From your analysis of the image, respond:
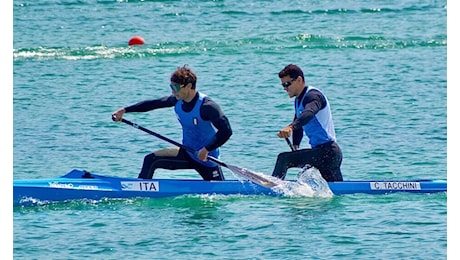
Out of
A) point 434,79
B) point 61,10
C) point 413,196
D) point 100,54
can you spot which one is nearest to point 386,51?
point 434,79

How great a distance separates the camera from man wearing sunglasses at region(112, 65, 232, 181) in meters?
14.8

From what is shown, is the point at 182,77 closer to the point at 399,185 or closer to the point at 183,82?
the point at 183,82

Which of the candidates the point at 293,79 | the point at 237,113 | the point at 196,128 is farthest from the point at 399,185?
the point at 237,113

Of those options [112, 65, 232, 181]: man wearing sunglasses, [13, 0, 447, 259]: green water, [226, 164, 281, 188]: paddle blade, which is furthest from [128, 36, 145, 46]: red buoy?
[226, 164, 281, 188]: paddle blade

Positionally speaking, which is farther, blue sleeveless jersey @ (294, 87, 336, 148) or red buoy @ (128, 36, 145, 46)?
red buoy @ (128, 36, 145, 46)

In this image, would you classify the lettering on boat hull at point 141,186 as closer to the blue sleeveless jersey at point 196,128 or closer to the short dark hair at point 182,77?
the blue sleeveless jersey at point 196,128

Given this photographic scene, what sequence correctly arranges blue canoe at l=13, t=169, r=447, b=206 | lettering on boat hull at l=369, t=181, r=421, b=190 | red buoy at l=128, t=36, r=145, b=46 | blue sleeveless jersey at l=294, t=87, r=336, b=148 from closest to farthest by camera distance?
blue sleeveless jersey at l=294, t=87, r=336, b=148 < blue canoe at l=13, t=169, r=447, b=206 < lettering on boat hull at l=369, t=181, r=421, b=190 < red buoy at l=128, t=36, r=145, b=46

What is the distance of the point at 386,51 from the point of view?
2938cm

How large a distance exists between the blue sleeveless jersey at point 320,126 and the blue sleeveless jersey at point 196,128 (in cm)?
110

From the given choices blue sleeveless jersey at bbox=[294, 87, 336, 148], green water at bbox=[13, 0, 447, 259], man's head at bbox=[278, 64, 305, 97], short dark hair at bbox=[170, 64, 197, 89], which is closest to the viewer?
green water at bbox=[13, 0, 447, 259]

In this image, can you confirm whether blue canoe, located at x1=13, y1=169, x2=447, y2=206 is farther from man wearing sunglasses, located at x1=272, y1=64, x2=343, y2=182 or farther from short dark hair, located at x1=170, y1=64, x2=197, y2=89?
short dark hair, located at x1=170, y1=64, x2=197, y2=89

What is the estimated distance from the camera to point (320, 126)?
593 inches

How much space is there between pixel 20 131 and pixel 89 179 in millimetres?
6510

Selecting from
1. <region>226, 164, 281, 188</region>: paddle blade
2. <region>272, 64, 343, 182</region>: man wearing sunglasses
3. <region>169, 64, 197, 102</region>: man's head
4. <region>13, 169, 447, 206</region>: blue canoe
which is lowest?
<region>13, 169, 447, 206</region>: blue canoe
